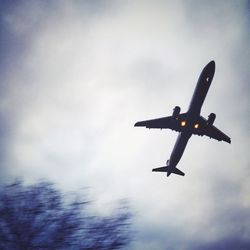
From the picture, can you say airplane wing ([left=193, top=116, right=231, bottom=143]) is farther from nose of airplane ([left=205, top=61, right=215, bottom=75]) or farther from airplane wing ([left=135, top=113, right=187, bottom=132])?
nose of airplane ([left=205, top=61, right=215, bottom=75])

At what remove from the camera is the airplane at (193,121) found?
102 feet

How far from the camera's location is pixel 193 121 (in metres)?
33.6

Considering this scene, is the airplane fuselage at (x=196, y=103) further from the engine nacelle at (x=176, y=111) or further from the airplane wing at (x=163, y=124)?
the engine nacelle at (x=176, y=111)

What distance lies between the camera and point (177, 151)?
36906 mm

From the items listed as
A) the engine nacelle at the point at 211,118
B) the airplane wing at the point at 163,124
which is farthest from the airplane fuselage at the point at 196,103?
the engine nacelle at the point at 211,118

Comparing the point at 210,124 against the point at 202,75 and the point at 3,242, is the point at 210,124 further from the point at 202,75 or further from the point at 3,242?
the point at 3,242

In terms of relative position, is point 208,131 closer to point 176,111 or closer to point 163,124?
point 163,124

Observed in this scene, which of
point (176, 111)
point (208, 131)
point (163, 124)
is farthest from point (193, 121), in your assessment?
point (208, 131)

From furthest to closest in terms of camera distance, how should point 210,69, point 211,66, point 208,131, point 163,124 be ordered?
point 208,131 < point 163,124 < point 211,66 < point 210,69

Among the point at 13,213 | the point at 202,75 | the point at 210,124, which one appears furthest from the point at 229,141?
the point at 13,213

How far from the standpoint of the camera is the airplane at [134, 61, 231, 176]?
31156 mm

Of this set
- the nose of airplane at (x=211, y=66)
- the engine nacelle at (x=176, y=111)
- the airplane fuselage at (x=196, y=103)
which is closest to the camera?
the airplane fuselage at (x=196, y=103)

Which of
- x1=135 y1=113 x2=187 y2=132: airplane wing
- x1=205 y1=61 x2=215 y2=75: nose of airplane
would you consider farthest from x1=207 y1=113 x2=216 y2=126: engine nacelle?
x1=205 y1=61 x2=215 y2=75: nose of airplane

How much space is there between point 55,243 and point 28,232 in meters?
1.74
